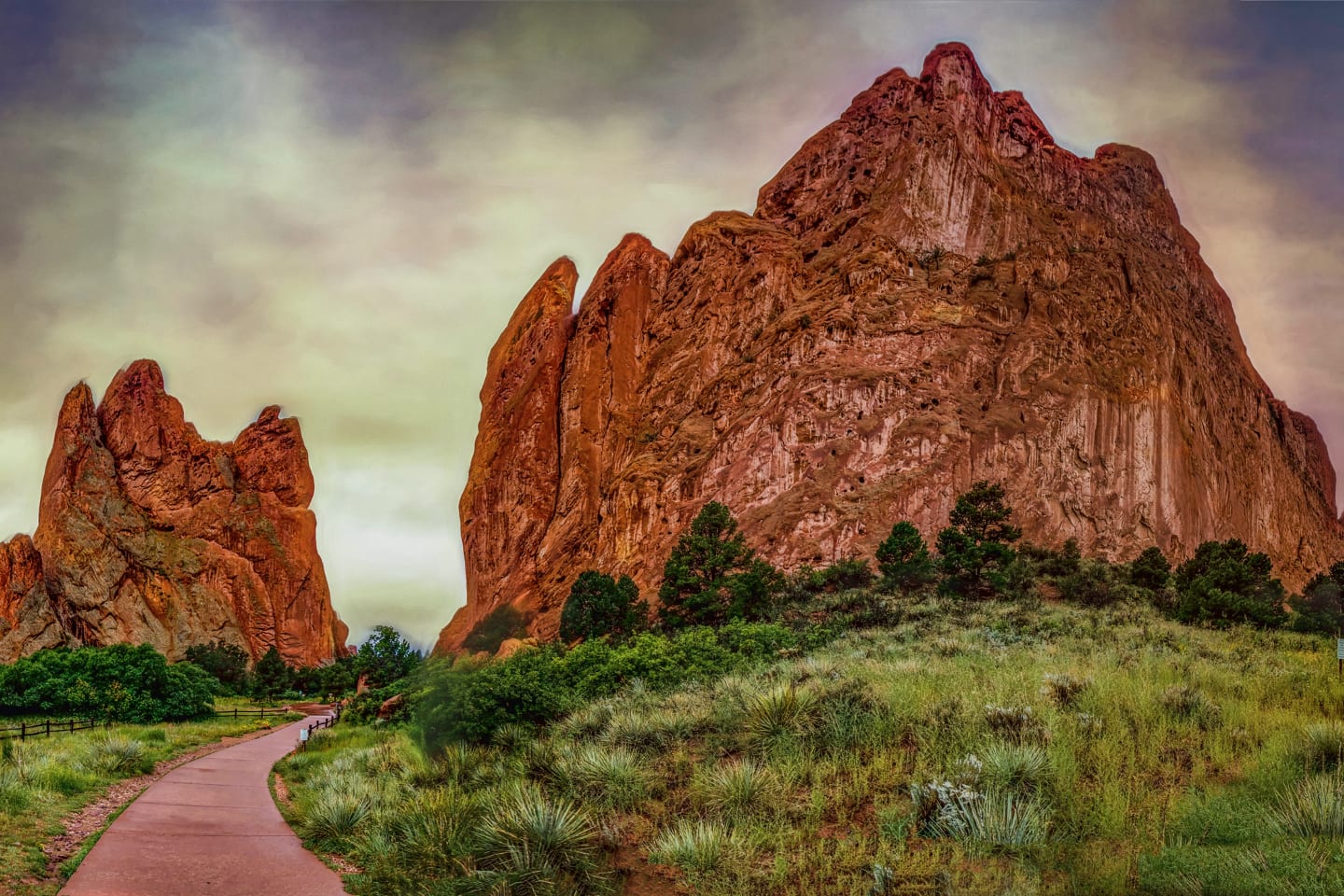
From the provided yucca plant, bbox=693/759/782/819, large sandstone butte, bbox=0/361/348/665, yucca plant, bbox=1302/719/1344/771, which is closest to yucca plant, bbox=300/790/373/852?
yucca plant, bbox=693/759/782/819

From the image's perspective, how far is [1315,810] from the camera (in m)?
7.38

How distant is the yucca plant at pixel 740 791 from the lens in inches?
372

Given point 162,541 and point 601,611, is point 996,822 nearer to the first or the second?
point 601,611

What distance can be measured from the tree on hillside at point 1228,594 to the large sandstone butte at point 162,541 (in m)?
98.4

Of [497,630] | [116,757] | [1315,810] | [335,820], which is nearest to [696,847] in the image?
[1315,810]

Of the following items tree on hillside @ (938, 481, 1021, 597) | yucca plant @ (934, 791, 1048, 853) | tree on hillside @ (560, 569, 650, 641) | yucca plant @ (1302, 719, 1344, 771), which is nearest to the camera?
yucca plant @ (934, 791, 1048, 853)

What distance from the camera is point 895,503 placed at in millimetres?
58219

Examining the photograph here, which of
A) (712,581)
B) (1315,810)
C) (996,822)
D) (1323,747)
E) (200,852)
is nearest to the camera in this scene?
(1315,810)

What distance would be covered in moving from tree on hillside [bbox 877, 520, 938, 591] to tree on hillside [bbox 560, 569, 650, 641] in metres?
13.4

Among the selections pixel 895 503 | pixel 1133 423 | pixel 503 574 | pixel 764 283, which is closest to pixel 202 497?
pixel 503 574

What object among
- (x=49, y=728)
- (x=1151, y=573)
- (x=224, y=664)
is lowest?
(x=224, y=664)

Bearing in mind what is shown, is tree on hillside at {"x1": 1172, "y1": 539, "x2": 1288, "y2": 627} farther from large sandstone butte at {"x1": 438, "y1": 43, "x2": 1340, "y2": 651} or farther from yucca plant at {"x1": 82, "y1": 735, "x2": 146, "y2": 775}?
yucca plant at {"x1": 82, "y1": 735, "x2": 146, "y2": 775}

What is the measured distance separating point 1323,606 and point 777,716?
3821 centimetres

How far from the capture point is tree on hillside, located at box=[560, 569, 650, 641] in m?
47.6
